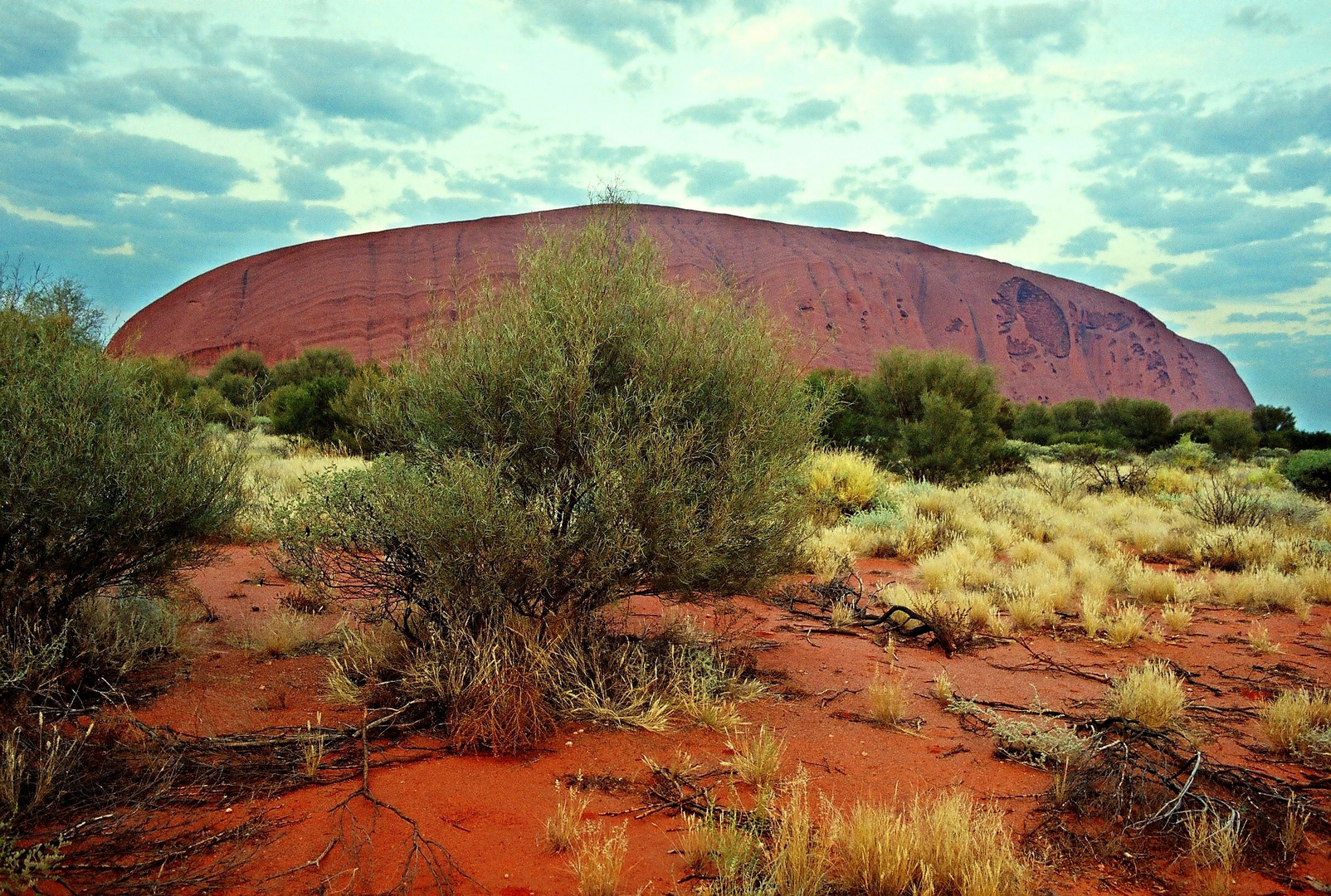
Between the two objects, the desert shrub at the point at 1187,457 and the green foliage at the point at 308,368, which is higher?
the green foliage at the point at 308,368

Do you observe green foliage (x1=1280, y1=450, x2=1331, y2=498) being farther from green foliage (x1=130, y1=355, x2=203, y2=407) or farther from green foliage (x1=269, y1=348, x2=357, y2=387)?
green foliage (x1=269, y1=348, x2=357, y2=387)

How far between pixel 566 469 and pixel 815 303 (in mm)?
55200

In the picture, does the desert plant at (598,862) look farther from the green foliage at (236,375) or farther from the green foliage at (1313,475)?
the green foliage at (236,375)

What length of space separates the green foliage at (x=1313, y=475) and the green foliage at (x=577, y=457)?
16.8 m

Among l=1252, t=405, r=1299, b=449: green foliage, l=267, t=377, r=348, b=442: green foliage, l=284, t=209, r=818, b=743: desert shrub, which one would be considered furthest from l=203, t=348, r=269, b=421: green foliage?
l=1252, t=405, r=1299, b=449: green foliage

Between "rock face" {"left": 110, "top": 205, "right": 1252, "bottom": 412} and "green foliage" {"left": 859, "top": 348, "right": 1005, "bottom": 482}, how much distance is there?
1063 inches

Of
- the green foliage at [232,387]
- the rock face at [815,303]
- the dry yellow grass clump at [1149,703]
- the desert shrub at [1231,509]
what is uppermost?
the rock face at [815,303]

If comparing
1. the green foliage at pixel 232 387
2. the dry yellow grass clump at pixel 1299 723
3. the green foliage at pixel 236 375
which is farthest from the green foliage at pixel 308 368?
the dry yellow grass clump at pixel 1299 723

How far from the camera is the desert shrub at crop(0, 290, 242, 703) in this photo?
446cm

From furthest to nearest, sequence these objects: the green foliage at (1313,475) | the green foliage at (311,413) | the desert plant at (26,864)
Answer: the green foliage at (311,413)
the green foliage at (1313,475)
the desert plant at (26,864)

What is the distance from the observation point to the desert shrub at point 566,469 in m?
4.58

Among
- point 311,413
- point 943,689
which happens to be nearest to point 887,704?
point 943,689

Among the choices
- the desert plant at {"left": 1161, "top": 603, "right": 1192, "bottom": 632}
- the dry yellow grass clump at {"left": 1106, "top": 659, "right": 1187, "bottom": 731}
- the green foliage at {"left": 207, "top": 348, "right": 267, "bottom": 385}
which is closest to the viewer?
the dry yellow grass clump at {"left": 1106, "top": 659, "right": 1187, "bottom": 731}

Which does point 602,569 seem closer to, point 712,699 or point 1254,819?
point 712,699
